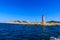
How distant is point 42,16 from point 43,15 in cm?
135

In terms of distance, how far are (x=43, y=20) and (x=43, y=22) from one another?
2.37 m

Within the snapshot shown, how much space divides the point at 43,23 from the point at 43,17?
6915mm

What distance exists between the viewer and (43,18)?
110312 millimetres

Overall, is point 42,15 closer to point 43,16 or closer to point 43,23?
point 43,16

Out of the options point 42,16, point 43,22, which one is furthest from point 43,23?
point 42,16

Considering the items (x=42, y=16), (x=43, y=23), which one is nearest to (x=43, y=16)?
(x=42, y=16)

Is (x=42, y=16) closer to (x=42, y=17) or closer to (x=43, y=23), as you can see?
(x=42, y=17)

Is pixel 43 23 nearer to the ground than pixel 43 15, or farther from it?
nearer to the ground

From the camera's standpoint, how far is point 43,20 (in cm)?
11138

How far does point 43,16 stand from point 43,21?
20.3ft

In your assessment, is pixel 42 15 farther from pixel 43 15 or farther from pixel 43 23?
pixel 43 23

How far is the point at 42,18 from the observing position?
110500 millimetres

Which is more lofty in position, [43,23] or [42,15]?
[42,15]

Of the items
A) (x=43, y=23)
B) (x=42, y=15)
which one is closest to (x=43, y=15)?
(x=42, y=15)
